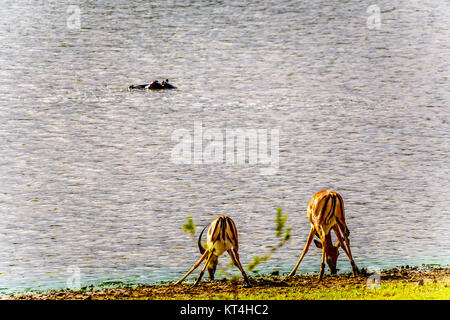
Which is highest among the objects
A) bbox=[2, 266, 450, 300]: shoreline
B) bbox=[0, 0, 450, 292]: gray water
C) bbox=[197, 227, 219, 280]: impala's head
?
bbox=[0, 0, 450, 292]: gray water

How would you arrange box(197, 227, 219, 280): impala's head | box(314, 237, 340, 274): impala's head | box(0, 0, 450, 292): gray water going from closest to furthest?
1. box(197, 227, 219, 280): impala's head
2. box(314, 237, 340, 274): impala's head
3. box(0, 0, 450, 292): gray water

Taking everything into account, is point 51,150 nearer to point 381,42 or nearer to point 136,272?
point 136,272

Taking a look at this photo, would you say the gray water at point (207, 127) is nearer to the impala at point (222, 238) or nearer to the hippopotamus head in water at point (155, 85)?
the hippopotamus head in water at point (155, 85)

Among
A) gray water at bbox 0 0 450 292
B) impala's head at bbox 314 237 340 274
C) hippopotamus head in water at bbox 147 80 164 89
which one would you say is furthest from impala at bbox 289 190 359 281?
hippopotamus head in water at bbox 147 80 164 89

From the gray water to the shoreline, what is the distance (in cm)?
87

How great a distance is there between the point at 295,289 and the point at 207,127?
1437 cm

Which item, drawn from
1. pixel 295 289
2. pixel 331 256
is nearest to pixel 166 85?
pixel 331 256

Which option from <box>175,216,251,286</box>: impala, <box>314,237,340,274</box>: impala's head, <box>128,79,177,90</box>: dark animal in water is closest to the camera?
<box>175,216,251,286</box>: impala

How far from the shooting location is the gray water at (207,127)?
18344 mm

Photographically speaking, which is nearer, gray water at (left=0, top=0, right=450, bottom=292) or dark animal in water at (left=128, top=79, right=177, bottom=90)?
gray water at (left=0, top=0, right=450, bottom=292)

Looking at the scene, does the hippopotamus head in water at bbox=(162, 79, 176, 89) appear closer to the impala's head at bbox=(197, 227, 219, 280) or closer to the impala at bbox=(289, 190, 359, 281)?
the impala at bbox=(289, 190, 359, 281)

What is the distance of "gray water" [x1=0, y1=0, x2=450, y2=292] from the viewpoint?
1834 centimetres

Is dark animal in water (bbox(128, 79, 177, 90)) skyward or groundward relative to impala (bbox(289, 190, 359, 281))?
skyward
